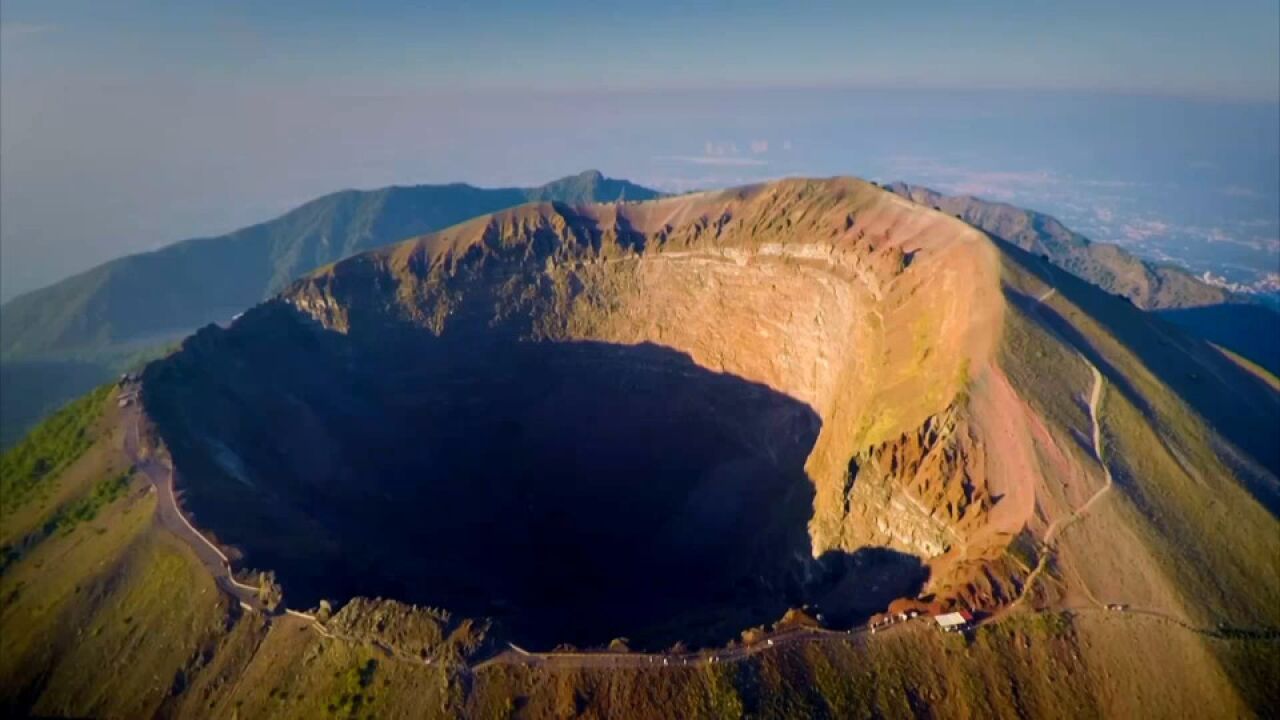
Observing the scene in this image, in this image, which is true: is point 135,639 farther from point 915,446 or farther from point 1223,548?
Result: point 1223,548

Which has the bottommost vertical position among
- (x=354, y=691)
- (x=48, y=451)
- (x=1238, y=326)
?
(x=48, y=451)

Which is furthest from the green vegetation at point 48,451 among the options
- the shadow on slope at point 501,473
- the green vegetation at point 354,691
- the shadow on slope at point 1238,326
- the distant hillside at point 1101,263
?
the shadow on slope at point 1238,326

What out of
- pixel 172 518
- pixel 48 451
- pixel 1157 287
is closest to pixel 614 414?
pixel 172 518

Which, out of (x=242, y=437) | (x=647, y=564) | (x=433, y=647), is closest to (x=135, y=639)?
(x=433, y=647)

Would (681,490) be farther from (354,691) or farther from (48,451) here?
(48,451)

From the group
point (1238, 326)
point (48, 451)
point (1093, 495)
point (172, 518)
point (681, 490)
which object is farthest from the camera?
point (1238, 326)

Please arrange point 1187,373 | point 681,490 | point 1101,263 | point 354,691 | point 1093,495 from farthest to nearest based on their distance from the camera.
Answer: point 1101,263 < point 681,490 < point 1187,373 < point 1093,495 < point 354,691
